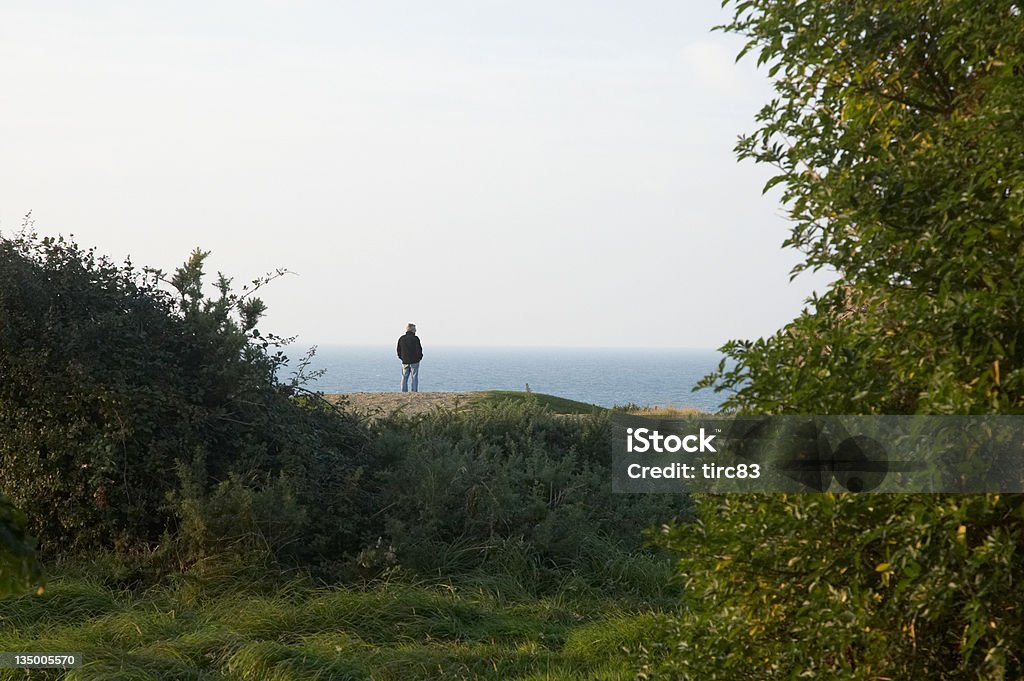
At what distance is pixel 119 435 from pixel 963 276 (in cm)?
694

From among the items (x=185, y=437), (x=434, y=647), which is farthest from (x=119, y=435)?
(x=434, y=647)

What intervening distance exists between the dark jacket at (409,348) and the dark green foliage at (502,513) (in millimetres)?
11308

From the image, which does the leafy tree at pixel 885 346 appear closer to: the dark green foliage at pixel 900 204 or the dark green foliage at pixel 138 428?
the dark green foliage at pixel 900 204

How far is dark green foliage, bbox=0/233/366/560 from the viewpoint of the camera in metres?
8.49

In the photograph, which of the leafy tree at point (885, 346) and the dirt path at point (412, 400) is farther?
the dirt path at point (412, 400)

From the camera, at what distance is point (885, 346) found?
3643mm

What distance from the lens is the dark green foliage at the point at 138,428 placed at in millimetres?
8492

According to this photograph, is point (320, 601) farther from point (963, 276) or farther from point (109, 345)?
point (963, 276)

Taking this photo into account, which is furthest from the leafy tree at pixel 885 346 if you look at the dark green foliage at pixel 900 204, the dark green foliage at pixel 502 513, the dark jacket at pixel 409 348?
the dark jacket at pixel 409 348

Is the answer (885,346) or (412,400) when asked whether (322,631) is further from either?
(412,400)

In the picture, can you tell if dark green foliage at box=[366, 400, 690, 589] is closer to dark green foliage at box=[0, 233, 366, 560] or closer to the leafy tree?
dark green foliage at box=[0, 233, 366, 560]

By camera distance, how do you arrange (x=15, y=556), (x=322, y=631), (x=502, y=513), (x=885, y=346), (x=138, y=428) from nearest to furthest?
(x=15, y=556) → (x=885, y=346) → (x=322, y=631) → (x=138, y=428) → (x=502, y=513)

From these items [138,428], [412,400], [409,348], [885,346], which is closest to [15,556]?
[885,346]

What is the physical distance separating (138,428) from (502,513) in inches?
127
